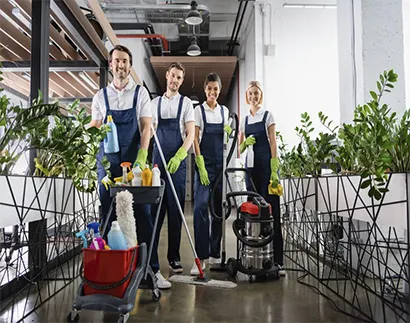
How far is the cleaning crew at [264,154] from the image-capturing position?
9.19ft

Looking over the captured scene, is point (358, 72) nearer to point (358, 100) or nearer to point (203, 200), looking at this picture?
point (358, 100)

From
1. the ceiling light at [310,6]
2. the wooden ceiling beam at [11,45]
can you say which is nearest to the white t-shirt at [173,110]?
the wooden ceiling beam at [11,45]

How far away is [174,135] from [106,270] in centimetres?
128

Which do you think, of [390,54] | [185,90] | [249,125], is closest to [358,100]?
[390,54]

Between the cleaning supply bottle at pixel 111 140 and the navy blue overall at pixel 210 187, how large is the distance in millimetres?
863

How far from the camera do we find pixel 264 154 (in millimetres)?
2877

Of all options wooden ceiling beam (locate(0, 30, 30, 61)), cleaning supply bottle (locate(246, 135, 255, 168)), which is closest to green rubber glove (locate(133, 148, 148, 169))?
cleaning supply bottle (locate(246, 135, 255, 168))

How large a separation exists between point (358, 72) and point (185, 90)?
28.2ft

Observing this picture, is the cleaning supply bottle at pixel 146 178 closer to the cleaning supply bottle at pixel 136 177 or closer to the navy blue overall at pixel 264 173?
the cleaning supply bottle at pixel 136 177

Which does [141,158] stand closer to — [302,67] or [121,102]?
[121,102]

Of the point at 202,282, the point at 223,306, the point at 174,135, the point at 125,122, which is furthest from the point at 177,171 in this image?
the point at 223,306

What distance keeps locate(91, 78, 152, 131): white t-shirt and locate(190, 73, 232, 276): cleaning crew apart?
2.14 feet

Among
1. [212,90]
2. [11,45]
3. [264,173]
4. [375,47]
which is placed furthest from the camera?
[11,45]

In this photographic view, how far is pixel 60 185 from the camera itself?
2.33 m
